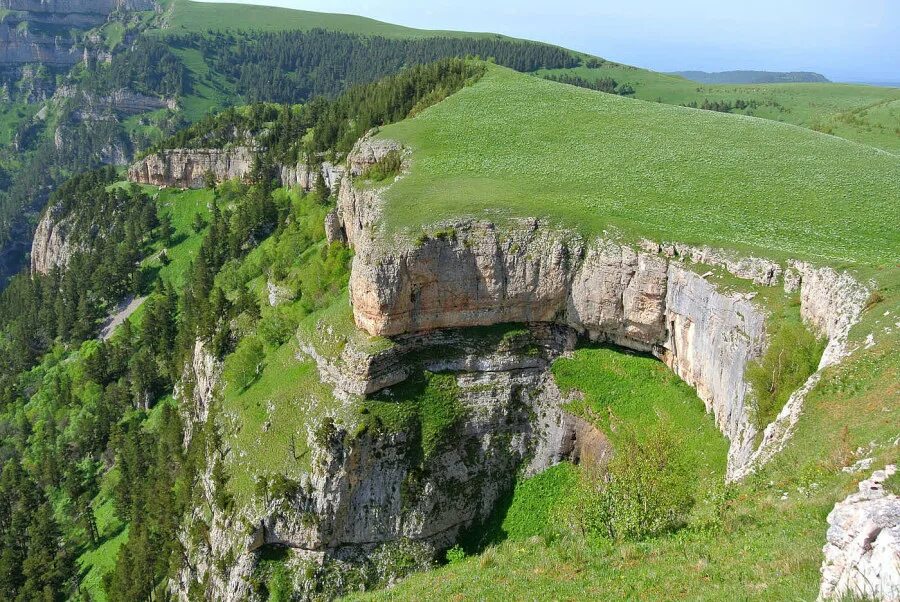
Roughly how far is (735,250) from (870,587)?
26163mm

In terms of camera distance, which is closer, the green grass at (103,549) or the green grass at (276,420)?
the green grass at (276,420)

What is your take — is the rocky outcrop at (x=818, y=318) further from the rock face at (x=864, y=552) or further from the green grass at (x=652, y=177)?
the rock face at (x=864, y=552)

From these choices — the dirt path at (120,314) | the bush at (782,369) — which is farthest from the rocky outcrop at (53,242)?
the bush at (782,369)

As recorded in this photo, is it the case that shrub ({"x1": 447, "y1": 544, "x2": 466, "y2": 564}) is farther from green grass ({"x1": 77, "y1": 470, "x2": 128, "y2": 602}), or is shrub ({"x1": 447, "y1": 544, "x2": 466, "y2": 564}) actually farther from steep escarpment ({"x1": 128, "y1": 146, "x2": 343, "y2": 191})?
steep escarpment ({"x1": 128, "y1": 146, "x2": 343, "y2": 191})

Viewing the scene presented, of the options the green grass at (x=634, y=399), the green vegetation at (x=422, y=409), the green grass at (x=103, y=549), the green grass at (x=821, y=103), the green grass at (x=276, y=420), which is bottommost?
the green grass at (x=103, y=549)

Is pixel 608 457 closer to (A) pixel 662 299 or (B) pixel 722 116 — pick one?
(A) pixel 662 299

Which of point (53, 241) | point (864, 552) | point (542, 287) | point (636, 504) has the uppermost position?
point (864, 552)

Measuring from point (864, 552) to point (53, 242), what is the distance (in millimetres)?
153111

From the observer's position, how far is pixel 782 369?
27016mm

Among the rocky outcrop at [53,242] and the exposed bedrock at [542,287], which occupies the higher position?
the exposed bedrock at [542,287]

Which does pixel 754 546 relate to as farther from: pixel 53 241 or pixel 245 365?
pixel 53 241

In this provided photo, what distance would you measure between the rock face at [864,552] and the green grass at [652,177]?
917 inches

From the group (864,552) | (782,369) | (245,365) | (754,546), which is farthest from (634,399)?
(245,365)

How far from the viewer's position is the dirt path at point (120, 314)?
96.5 m
